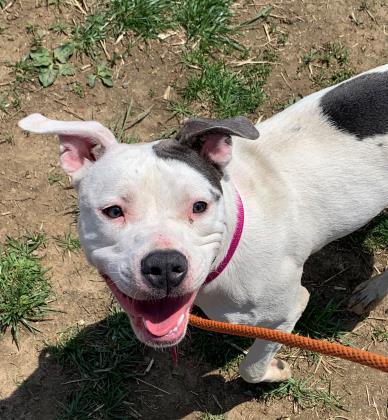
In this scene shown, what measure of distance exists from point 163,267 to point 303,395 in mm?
2524

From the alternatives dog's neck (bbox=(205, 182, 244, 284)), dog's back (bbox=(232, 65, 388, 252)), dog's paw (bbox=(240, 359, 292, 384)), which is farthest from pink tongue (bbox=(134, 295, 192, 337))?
dog's paw (bbox=(240, 359, 292, 384))

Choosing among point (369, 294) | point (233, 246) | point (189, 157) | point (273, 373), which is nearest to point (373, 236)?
point (369, 294)

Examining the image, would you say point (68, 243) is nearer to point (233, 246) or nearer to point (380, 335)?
point (233, 246)

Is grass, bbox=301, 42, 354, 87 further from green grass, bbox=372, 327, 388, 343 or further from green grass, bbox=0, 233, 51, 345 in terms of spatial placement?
green grass, bbox=0, 233, 51, 345

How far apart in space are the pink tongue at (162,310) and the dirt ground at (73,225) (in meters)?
1.91

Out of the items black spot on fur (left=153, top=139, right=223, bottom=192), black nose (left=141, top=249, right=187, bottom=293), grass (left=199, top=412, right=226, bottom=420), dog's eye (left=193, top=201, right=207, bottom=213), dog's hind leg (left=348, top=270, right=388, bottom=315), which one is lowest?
grass (left=199, top=412, right=226, bottom=420)

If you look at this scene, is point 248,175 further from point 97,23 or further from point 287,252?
point 97,23

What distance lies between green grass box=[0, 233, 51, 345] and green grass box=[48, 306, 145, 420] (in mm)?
318

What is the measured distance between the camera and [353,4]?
6.25m

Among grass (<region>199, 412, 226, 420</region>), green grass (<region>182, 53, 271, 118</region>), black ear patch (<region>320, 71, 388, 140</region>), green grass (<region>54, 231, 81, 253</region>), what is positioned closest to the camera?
black ear patch (<region>320, 71, 388, 140</region>)

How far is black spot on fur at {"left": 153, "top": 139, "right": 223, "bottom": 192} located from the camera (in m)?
3.17

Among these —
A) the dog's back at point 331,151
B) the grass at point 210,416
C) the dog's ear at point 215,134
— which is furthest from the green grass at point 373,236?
the dog's ear at point 215,134

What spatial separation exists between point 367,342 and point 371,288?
1.62 feet

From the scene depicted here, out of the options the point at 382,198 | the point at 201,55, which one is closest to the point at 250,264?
the point at 382,198
